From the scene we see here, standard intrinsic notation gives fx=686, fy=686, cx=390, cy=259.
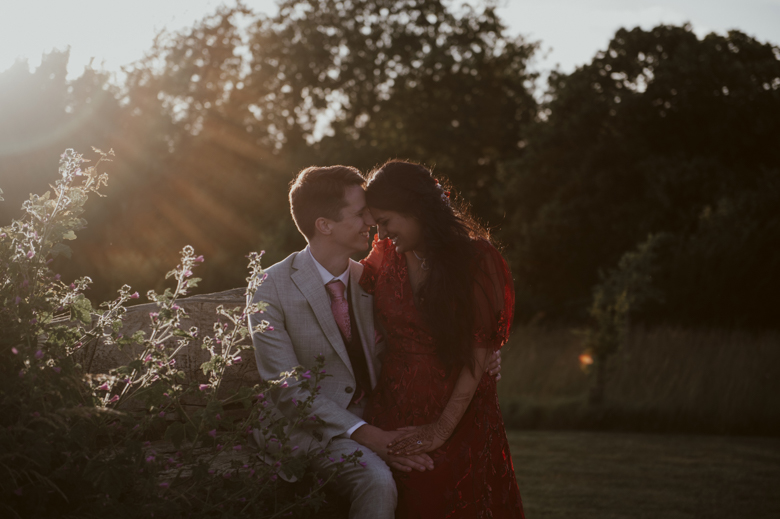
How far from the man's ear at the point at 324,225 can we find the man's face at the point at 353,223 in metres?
0.02

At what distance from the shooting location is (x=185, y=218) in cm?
1115

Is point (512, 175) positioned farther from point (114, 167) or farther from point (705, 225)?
point (114, 167)

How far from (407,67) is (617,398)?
16425 mm

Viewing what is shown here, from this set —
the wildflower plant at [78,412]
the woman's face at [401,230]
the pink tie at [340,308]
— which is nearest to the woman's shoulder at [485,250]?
the woman's face at [401,230]

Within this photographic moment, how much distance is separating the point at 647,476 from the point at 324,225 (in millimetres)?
5655

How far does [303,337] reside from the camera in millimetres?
3533

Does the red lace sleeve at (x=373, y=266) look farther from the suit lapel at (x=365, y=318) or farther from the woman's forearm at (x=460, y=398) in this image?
the woman's forearm at (x=460, y=398)

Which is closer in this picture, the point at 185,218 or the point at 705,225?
the point at 185,218

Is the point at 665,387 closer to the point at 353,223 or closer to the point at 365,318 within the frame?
the point at 365,318

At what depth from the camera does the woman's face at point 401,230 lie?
3.57 m

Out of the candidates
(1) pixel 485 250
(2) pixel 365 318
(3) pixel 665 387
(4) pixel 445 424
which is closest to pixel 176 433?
(4) pixel 445 424

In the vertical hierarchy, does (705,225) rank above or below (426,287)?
above

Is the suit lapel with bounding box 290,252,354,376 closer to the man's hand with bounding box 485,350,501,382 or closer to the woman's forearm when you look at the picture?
the woman's forearm

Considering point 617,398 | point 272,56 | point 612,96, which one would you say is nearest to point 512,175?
point 612,96
